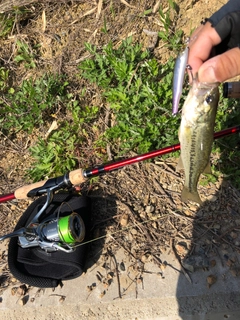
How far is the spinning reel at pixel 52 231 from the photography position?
10.5 feet

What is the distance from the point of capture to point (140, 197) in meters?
3.85

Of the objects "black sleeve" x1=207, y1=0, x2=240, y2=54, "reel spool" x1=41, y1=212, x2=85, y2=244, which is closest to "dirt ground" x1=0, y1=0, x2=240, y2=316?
"reel spool" x1=41, y1=212, x2=85, y2=244

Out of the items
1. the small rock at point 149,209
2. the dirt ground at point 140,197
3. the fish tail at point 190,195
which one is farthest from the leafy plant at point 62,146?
the fish tail at point 190,195

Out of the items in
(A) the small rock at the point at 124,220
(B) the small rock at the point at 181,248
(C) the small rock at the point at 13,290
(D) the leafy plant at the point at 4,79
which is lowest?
(C) the small rock at the point at 13,290

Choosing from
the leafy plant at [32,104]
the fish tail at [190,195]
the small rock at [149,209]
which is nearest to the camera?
the fish tail at [190,195]

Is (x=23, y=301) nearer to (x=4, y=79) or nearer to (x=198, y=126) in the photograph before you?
(x=198, y=126)

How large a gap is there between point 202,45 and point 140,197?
6.06ft

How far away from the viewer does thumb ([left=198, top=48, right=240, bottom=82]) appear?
2.38 meters

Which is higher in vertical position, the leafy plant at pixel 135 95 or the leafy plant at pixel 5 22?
the leafy plant at pixel 5 22

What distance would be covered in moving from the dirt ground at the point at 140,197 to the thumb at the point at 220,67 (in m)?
1.56

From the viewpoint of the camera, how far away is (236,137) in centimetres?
375

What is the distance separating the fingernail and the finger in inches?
30.0

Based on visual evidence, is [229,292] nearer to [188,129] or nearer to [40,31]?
[188,129]

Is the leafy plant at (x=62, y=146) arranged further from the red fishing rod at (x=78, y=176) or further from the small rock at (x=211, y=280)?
the small rock at (x=211, y=280)
